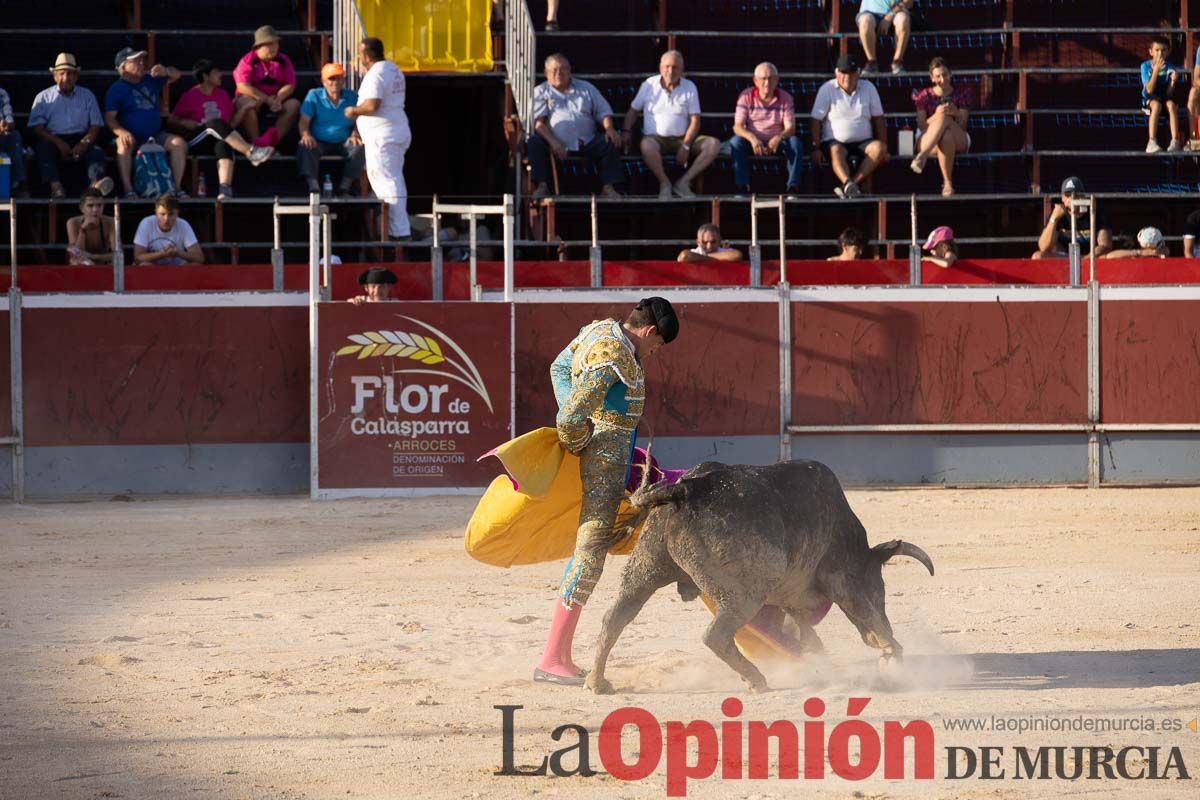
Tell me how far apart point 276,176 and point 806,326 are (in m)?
4.82

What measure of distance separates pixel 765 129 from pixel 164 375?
539 cm

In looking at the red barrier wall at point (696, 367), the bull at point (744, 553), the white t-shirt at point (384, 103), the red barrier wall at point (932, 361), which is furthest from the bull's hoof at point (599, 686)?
the white t-shirt at point (384, 103)

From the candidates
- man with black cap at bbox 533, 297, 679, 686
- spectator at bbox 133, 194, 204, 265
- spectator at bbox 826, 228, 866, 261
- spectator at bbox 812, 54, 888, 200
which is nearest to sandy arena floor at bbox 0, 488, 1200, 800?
man with black cap at bbox 533, 297, 679, 686

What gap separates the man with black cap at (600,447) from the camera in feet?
20.2

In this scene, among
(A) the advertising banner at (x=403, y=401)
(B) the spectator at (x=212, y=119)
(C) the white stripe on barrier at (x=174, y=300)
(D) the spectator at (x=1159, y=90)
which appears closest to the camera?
(A) the advertising banner at (x=403, y=401)

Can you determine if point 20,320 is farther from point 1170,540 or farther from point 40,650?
point 1170,540

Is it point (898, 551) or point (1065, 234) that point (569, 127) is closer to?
point (1065, 234)

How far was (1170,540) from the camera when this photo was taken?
32.5 feet

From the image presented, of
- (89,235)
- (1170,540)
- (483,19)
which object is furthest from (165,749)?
(483,19)

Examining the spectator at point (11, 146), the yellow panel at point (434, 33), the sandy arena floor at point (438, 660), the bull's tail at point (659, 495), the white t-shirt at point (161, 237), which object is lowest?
the sandy arena floor at point (438, 660)

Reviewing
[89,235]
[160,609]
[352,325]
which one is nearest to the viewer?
[160,609]

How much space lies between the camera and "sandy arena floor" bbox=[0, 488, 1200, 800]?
16.7 feet

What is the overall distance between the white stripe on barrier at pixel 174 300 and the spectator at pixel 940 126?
542 cm

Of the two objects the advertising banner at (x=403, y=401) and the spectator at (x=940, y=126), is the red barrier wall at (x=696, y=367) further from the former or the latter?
the spectator at (x=940, y=126)
